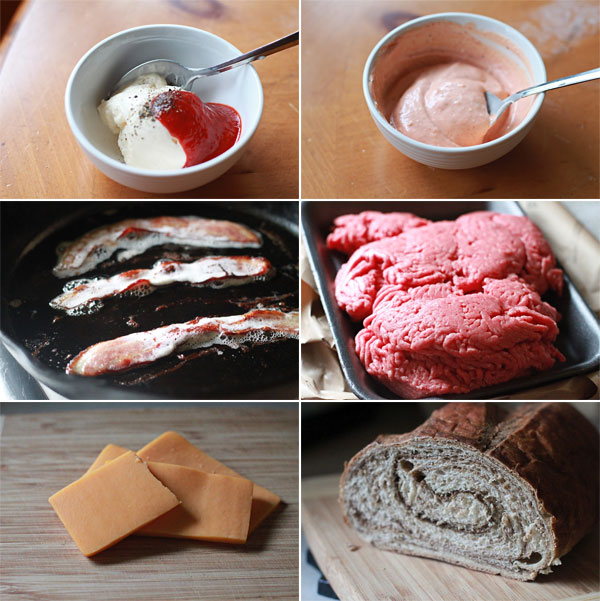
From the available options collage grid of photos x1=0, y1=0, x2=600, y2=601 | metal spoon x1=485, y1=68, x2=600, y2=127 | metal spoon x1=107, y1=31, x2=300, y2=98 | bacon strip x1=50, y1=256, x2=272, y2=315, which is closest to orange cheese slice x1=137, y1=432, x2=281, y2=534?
collage grid of photos x1=0, y1=0, x2=600, y2=601

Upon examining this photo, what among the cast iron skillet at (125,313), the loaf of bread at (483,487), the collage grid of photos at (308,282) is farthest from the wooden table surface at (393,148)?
the loaf of bread at (483,487)

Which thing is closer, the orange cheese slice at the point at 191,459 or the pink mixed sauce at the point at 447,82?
the pink mixed sauce at the point at 447,82

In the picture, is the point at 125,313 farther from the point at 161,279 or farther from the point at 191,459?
the point at 191,459

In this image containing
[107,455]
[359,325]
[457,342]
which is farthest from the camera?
[107,455]

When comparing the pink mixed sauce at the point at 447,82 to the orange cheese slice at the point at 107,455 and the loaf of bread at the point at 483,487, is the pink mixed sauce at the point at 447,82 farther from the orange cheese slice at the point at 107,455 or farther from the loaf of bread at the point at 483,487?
the orange cheese slice at the point at 107,455

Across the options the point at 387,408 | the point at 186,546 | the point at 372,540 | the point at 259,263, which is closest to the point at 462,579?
the point at 372,540

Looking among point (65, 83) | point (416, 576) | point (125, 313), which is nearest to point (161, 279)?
point (125, 313)

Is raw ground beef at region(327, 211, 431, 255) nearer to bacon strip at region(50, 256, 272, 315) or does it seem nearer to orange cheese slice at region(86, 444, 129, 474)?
bacon strip at region(50, 256, 272, 315)
